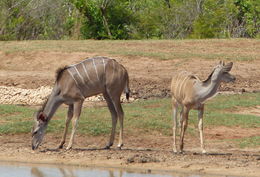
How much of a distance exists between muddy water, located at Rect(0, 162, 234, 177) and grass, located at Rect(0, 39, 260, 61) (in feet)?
31.6

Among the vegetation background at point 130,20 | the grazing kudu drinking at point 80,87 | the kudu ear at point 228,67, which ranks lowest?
the vegetation background at point 130,20

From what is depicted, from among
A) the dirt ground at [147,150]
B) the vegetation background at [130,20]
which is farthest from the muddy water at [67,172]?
the vegetation background at [130,20]

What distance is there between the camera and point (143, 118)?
40.7ft

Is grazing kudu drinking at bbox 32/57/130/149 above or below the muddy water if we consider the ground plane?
above

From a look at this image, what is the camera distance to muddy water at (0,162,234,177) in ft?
28.7

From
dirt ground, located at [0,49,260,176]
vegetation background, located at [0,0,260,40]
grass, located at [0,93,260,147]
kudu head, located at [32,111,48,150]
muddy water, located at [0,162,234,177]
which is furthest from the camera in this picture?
vegetation background, located at [0,0,260,40]

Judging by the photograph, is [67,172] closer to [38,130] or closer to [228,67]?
[38,130]

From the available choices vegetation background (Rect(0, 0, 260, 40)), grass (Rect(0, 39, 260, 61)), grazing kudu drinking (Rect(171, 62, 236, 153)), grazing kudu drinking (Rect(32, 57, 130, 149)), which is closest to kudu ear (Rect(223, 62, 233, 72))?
grazing kudu drinking (Rect(171, 62, 236, 153))

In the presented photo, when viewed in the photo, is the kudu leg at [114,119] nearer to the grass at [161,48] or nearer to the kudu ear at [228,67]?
the kudu ear at [228,67]

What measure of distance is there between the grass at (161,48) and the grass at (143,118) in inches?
181

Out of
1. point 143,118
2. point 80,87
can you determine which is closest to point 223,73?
point 80,87

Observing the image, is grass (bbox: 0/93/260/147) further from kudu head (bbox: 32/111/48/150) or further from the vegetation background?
the vegetation background

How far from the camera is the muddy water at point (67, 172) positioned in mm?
8750

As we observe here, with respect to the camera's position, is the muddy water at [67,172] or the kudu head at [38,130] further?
the kudu head at [38,130]
